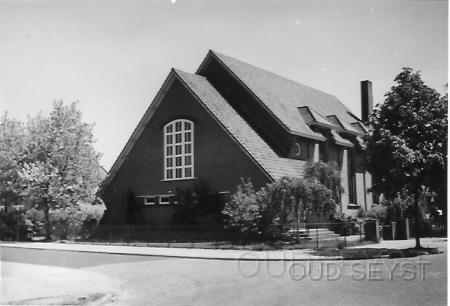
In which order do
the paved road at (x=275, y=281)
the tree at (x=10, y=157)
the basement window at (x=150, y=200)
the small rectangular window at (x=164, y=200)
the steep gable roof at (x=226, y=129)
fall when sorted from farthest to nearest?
the tree at (x=10, y=157), the basement window at (x=150, y=200), the small rectangular window at (x=164, y=200), the steep gable roof at (x=226, y=129), the paved road at (x=275, y=281)

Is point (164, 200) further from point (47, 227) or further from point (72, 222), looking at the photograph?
point (47, 227)

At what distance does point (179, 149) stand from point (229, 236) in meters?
8.14

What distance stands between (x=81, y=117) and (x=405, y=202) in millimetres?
24779

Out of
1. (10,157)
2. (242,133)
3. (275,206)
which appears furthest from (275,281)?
(10,157)

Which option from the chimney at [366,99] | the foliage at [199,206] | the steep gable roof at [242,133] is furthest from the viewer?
the chimney at [366,99]

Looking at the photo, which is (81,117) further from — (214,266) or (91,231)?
(214,266)

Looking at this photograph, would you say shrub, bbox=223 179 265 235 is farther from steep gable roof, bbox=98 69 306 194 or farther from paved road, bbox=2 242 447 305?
paved road, bbox=2 242 447 305

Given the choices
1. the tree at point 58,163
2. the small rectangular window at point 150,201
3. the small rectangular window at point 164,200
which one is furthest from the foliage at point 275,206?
the tree at point 58,163

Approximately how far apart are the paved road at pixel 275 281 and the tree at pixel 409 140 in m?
3.73

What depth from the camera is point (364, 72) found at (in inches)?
642

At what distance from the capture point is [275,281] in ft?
45.7

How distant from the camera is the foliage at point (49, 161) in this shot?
36.3 meters

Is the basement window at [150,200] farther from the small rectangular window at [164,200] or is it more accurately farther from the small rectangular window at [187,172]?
the small rectangular window at [187,172]

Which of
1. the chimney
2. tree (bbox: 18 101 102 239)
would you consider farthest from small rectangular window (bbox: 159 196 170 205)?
the chimney
